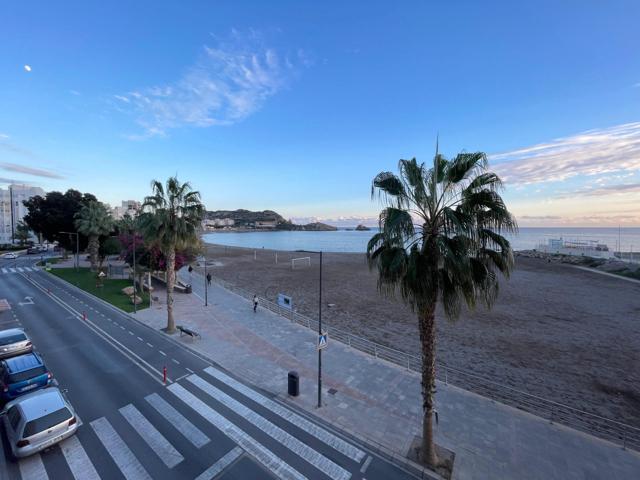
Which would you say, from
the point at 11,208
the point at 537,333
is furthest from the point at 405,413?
the point at 11,208

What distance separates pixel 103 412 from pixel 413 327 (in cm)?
1920

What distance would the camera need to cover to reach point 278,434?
9.37 meters

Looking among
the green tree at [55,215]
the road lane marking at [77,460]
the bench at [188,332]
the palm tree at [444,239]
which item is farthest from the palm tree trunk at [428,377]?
the green tree at [55,215]

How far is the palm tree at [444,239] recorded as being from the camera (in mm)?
6977

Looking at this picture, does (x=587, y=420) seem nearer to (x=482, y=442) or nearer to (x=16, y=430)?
(x=482, y=442)

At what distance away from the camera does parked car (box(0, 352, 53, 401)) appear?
1039 centimetres

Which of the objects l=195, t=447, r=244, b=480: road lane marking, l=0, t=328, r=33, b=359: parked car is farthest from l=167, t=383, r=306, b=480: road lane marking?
l=0, t=328, r=33, b=359: parked car

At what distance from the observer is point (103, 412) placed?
10188 millimetres

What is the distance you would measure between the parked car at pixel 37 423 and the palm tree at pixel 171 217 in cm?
940

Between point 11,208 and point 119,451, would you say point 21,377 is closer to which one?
point 119,451

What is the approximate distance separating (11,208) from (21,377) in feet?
455

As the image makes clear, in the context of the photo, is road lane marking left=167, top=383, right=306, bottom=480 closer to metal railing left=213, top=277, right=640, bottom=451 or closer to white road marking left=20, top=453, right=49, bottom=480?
white road marking left=20, top=453, right=49, bottom=480

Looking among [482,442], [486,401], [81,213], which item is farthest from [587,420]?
[81,213]

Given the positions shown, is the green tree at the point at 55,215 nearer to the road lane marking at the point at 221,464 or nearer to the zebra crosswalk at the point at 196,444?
the zebra crosswalk at the point at 196,444
